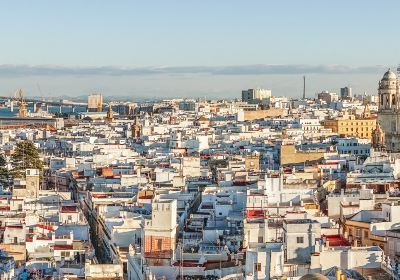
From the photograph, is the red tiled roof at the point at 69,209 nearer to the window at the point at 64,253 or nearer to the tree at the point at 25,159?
the window at the point at 64,253

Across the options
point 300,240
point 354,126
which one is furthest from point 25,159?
point 354,126

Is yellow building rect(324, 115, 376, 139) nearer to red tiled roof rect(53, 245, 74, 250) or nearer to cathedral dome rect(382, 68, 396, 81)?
cathedral dome rect(382, 68, 396, 81)

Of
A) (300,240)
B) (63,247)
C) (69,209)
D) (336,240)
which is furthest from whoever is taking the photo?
(69,209)

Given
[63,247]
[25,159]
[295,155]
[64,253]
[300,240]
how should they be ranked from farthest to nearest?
[295,155] → [25,159] → [63,247] → [64,253] → [300,240]

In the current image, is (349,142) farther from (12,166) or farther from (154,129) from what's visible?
(154,129)

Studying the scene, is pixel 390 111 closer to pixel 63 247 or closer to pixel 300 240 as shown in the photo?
pixel 63 247

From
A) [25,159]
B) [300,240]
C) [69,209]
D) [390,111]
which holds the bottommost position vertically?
[69,209]

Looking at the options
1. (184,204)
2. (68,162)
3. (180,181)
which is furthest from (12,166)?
(184,204)

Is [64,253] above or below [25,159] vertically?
below
